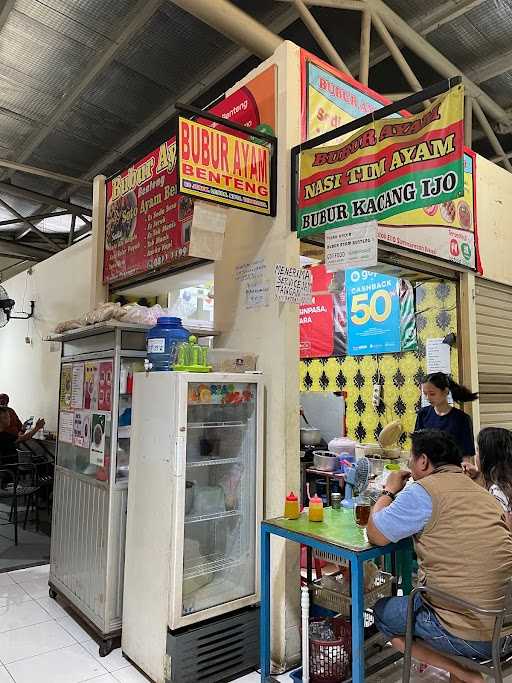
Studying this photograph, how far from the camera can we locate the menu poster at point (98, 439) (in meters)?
3.57

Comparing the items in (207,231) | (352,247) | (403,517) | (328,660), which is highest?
(207,231)

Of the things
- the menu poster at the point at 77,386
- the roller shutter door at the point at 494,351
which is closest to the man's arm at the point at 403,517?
the menu poster at the point at 77,386

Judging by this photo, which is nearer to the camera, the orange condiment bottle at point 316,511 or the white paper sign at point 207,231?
the orange condiment bottle at point 316,511

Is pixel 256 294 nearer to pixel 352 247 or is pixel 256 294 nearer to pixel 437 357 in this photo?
pixel 352 247

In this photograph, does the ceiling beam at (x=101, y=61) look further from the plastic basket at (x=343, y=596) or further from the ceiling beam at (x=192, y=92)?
the plastic basket at (x=343, y=596)

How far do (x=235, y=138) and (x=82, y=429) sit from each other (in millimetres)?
2427

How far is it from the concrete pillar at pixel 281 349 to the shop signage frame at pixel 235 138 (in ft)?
0.15

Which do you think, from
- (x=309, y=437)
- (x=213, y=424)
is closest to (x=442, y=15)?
(x=213, y=424)

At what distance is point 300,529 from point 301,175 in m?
2.20

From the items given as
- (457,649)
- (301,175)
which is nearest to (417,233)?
(301,175)

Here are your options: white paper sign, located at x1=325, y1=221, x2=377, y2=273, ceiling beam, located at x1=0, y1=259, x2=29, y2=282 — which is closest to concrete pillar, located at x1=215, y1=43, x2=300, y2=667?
white paper sign, located at x1=325, y1=221, x2=377, y2=273

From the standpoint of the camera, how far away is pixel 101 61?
503 centimetres

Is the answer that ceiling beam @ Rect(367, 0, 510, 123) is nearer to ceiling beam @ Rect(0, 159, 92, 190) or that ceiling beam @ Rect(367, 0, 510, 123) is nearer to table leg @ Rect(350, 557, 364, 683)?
table leg @ Rect(350, 557, 364, 683)

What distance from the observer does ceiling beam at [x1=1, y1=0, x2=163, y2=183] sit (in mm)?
4426
